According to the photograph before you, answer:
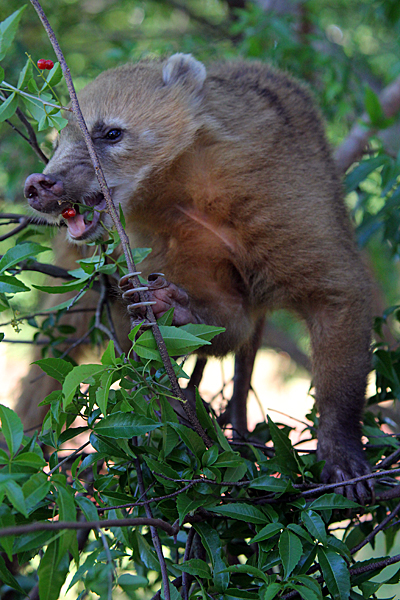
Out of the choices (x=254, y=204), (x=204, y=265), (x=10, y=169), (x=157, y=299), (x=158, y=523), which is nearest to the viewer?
(x=158, y=523)

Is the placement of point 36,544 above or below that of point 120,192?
below

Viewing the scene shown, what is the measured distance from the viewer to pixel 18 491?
4.12 ft

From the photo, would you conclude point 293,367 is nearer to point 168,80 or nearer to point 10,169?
point 10,169

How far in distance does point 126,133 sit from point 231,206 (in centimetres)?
69

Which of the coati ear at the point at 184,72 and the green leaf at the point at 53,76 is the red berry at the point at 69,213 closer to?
the green leaf at the point at 53,76

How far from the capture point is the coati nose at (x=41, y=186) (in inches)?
96.5

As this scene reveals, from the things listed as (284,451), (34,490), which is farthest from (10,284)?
(284,451)

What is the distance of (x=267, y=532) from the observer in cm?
175

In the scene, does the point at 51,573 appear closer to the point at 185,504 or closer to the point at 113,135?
the point at 185,504

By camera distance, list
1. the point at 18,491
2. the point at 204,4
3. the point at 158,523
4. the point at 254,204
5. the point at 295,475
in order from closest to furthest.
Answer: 1. the point at 18,491
2. the point at 158,523
3. the point at 295,475
4. the point at 254,204
5. the point at 204,4

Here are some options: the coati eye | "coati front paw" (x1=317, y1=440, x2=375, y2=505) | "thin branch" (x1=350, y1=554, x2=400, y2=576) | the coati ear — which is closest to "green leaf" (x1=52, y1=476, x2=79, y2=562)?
"thin branch" (x1=350, y1=554, x2=400, y2=576)

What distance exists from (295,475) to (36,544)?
1.05 m

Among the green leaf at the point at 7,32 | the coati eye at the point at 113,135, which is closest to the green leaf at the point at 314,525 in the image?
the green leaf at the point at 7,32

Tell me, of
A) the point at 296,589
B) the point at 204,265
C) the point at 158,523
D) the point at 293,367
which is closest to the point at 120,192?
the point at 204,265
